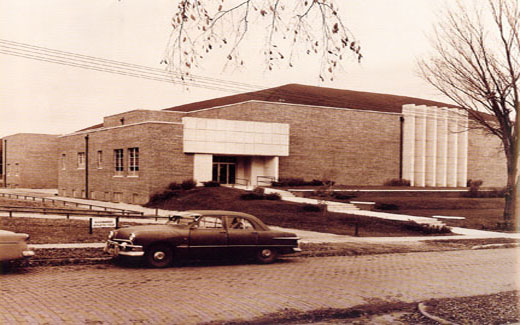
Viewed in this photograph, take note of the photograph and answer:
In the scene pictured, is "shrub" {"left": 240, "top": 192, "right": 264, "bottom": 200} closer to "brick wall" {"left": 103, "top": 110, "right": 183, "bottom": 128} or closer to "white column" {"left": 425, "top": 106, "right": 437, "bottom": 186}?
"brick wall" {"left": 103, "top": 110, "right": 183, "bottom": 128}

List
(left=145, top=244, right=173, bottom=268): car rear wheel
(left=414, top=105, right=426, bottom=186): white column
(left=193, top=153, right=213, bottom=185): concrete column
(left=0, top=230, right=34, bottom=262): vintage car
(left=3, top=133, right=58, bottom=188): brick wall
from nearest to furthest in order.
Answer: (left=0, top=230, right=34, bottom=262): vintage car
(left=145, top=244, right=173, bottom=268): car rear wheel
(left=193, top=153, right=213, bottom=185): concrete column
(left=414, top=105, right=426, bottom=186): white column
(left=3, top=133, right=58, bottom=188): brick wall

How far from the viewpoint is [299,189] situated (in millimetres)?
39656

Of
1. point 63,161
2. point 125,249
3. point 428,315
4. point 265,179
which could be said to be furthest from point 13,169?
point 428,315

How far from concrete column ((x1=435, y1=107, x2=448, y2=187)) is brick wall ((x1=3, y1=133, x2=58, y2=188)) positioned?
48.6 metres

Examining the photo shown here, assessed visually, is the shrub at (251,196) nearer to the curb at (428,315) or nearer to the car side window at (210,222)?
the car side window at (210,222)

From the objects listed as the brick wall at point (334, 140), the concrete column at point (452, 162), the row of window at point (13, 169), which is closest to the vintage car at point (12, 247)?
the brick wall at point (334, 140)

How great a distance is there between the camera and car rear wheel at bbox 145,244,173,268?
41.0 feet

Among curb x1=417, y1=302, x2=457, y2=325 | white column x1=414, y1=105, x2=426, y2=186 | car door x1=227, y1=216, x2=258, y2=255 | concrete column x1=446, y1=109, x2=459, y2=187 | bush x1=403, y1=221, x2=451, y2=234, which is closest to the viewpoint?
curb x1=417, y1=302, x2=457, y2=325

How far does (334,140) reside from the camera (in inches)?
1909

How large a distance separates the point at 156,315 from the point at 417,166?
162ft

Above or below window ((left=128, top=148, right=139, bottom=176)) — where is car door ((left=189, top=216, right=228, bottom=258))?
below

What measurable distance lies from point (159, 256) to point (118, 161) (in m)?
33.9

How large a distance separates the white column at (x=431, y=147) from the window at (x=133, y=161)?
95.4ft

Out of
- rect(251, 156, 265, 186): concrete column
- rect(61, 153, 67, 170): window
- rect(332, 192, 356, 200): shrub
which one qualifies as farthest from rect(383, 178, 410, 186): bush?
rect(61, 153, 67, 170): window
